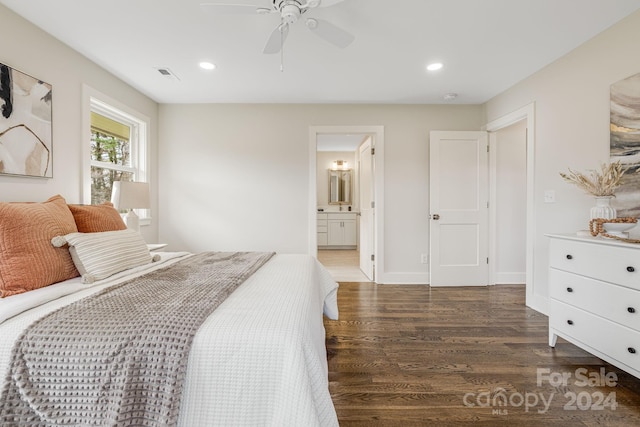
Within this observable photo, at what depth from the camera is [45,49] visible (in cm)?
230

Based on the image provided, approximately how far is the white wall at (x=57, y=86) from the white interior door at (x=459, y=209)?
385 centimetres

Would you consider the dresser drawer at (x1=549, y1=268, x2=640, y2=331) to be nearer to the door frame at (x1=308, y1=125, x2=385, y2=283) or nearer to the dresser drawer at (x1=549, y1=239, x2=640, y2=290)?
the dresser drawer at (x1=549, y1=239, x2=640, y2=290)

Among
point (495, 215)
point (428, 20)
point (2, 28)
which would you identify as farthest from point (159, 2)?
point (495, 215)

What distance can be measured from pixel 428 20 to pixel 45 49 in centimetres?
302

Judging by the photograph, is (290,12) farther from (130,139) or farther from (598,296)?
(130,139)

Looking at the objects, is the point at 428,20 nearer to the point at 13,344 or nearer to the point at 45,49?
the point at 13,344

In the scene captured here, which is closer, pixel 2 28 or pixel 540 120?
pixel 2 28

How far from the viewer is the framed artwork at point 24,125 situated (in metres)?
1.98

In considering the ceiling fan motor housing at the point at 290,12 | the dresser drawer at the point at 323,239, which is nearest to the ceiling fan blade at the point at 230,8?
the ceiling fan motor housing at the point at 290,12

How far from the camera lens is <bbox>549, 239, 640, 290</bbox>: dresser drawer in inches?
64.2

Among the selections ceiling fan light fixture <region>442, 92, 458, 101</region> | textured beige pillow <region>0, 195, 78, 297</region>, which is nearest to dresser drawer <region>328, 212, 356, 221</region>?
ceiling fan light fixture <region>442, 92, 458, 101</region>

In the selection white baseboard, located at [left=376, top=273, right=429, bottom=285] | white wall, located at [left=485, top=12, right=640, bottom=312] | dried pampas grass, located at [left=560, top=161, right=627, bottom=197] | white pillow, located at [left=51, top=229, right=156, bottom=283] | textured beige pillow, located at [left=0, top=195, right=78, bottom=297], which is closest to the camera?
textured beige pillow, located at [left=0, top=195, right=78, bottom=297]

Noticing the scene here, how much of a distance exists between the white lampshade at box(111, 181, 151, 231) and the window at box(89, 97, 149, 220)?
411 mm

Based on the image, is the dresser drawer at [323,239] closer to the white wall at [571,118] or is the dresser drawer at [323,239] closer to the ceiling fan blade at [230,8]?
the white wall at [571,118]
